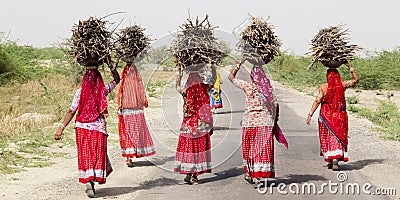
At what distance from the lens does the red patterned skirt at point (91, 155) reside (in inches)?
276

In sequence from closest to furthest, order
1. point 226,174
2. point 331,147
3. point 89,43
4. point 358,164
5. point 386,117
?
point 89,43 < point 226,174 < point 331,147 < point 358,164 < point 386,117

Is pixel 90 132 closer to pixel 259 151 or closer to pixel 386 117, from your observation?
pixel 259 151

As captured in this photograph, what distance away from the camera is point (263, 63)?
7.54 m

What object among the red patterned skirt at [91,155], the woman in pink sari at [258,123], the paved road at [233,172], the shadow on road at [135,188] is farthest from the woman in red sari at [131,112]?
the woman in pink sari at [258,123]

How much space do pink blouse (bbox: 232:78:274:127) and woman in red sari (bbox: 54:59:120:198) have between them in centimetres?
195

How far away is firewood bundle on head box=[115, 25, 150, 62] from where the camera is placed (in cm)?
881

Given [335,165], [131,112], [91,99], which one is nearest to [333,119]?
[335,165]

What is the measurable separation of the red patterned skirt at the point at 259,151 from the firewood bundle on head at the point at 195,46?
1.17 m

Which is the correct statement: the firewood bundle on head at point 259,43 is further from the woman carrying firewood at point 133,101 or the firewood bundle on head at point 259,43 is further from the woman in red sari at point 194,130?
the woman carrying firewood at point 133,101

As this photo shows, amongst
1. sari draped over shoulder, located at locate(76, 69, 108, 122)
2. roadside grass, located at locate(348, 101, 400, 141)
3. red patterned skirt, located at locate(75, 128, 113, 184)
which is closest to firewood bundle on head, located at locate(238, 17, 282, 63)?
sari draped over shoulder, located at locate(76, 69, 108, 122)

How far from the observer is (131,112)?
9039 millimetres

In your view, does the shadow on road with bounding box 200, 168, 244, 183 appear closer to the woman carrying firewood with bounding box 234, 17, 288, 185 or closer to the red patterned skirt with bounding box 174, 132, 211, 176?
the red patterned skirt with bounding box 174, 132, 211, 176
